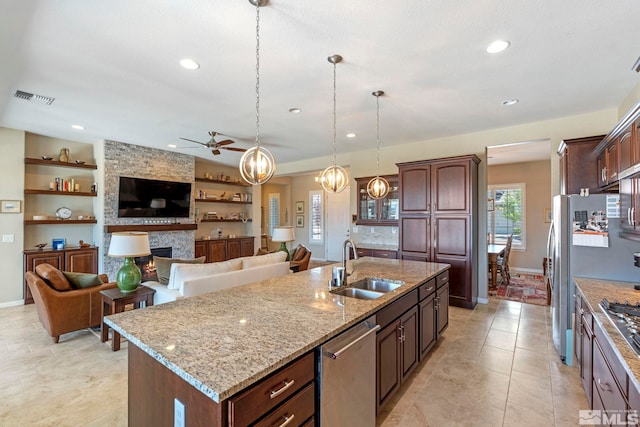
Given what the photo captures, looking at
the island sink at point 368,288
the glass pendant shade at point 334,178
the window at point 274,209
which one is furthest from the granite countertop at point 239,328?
the window at point 274,209

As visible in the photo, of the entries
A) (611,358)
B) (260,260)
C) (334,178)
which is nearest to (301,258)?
(260,260)

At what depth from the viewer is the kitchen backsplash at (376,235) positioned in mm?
5762

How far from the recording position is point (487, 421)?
6.93 ft

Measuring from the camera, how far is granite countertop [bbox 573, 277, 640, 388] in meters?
1.29

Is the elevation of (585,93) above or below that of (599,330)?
above

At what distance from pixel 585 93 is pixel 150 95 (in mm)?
5035

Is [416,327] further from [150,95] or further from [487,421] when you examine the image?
[150,95]

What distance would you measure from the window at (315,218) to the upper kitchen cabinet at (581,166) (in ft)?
22.2

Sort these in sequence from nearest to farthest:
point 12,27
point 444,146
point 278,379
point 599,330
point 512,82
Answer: point 278,379, point 599,330, point 12,27, point 512,82, point 444,146

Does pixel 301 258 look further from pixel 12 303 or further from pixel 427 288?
pixel 12 303

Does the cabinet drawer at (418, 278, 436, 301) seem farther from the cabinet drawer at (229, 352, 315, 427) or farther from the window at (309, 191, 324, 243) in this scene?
the window at (309, 191, 324, 243)

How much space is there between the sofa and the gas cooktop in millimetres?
3104

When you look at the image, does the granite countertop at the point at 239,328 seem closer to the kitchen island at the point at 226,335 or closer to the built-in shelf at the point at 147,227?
the kitchen island at the point at 226,335

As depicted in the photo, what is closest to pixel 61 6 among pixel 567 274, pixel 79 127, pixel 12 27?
pixel 12 27
